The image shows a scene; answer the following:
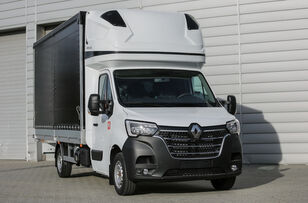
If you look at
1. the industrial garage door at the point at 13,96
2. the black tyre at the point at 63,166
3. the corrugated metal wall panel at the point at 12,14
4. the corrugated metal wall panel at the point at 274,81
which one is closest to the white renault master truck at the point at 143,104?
the black tyre at the point at 63,166

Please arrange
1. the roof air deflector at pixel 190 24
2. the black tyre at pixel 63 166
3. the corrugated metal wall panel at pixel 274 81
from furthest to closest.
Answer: the corrugated metal wall panel at pixel 274 81 < the black tyre at pixel 63 166 < the roof air deflector at pixel 190 24

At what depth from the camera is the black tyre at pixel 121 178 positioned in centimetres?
938

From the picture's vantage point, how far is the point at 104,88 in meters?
10.5

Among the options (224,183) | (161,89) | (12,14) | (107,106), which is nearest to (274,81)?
(224,183)

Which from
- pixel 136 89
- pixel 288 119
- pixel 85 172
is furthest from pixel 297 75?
pixel 136 89

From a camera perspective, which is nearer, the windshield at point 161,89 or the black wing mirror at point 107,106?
the windshield at point 161,89

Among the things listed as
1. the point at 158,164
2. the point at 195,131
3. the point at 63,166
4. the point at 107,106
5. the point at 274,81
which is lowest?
the point at 63,166

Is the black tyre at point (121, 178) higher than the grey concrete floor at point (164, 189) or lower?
higher

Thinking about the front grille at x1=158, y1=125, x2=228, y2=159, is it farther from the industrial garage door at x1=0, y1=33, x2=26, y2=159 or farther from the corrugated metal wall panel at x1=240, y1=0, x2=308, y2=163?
the industrial garage door at x1=0, y1=33, x2=26, y2=159

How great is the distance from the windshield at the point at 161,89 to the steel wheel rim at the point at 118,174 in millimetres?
1001

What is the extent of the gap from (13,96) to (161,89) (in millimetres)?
13178

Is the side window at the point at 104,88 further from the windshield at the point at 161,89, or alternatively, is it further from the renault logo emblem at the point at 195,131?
the renault logo emblem at the point at 195,131

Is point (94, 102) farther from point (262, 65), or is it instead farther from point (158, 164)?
point (262, 65)

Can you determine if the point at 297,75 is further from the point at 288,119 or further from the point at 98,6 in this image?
the point at 98,6
